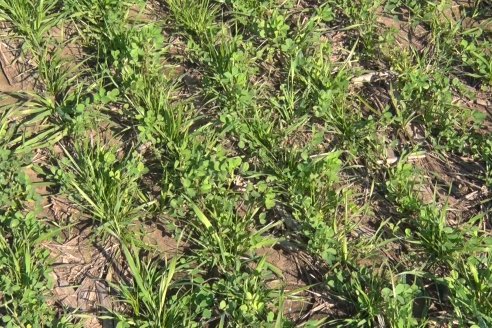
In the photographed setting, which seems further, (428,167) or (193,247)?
(428,167)

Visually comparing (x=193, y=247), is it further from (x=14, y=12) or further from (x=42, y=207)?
(x=14, y=12)

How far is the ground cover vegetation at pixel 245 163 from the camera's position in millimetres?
2996

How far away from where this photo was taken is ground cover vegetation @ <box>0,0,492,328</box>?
2996 millimetres

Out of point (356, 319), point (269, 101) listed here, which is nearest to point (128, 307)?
point (356, 319)

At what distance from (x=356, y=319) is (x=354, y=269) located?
0.26 metres

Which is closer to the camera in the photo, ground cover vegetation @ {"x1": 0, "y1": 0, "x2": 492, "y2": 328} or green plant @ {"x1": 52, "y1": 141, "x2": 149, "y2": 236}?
ground cover vegetation @ {"x1": 0, "y1": 0, "x2": 492, "y2": 328}

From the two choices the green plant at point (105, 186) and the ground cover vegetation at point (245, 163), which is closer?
the ground cover vegetation at point (245, 163)

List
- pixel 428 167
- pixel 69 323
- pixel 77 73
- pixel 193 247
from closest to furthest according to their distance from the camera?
1. pixel 69 323
2. pixel 193 247
3. pixel 428 167
4. pixel 77 73

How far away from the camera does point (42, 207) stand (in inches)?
129

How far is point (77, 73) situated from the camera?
147 inches

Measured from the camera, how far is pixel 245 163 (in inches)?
131

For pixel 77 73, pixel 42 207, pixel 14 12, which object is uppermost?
pixel 14 12

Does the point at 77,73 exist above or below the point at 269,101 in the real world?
above

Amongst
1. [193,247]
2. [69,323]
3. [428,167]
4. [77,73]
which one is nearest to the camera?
[69,323]
